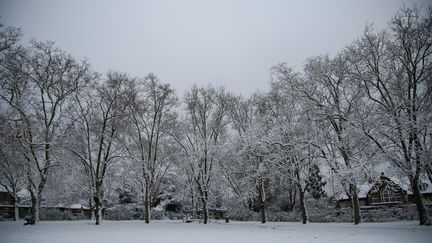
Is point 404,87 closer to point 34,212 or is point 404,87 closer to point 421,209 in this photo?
point 421,209

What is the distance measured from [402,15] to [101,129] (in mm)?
25116

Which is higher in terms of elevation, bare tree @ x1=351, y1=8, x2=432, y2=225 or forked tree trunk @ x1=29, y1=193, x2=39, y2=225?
bare tree @ x1=351, y1=8, x2=432, y2=225

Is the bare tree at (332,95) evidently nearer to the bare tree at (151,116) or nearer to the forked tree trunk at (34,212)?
the bare tree at (151,116)

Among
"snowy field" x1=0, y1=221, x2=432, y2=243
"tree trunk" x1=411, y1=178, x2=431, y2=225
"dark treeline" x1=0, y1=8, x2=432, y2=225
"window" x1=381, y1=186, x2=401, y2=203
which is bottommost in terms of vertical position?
"window" x1=381, y1=186, x2=401, y2=203

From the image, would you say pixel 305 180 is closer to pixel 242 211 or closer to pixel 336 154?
pixel 336 154

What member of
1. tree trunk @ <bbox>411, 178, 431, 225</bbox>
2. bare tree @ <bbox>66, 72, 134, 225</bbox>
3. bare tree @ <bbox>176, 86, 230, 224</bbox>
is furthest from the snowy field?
bare tree @ <bbox>176, 86, 230, 224</bbox>

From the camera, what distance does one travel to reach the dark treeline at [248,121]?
1728cm

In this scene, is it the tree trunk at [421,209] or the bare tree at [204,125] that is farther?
the bare tree at [204,125]

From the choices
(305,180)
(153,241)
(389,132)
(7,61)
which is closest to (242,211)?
(305,180)

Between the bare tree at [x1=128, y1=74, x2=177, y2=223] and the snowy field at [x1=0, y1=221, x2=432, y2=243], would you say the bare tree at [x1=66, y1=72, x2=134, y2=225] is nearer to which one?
the bare tree at [x1=128, y1=74, x2=177, y2=223]

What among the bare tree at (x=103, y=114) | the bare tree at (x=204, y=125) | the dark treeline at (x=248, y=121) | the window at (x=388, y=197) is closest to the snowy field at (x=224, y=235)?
the dark treeline at (x=248, y=121)

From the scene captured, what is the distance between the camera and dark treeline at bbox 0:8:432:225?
17281 mm

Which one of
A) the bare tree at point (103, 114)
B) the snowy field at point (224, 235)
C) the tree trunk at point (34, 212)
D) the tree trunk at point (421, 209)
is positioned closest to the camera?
the snowy field at point (224, 235)

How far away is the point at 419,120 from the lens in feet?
51.5
